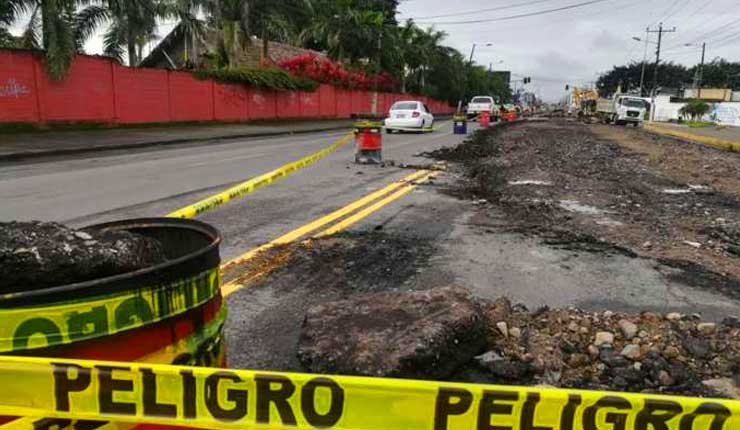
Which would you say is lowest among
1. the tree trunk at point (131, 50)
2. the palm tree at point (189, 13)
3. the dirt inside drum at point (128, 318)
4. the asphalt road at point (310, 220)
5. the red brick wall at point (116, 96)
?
the asphalt road at point (310, 220)

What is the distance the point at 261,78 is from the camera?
3438 centimetres

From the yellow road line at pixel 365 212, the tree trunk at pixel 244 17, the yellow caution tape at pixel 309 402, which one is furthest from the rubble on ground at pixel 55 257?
the tree trunk at pixel 244 17

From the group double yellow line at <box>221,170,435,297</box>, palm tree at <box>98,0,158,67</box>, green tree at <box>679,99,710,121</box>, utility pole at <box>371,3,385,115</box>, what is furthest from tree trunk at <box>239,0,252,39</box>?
green tree at <box>679,99,710,121</box>

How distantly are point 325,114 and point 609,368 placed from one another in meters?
42.1

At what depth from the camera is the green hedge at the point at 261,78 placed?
31306 millimetres

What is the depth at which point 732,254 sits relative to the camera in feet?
19.7

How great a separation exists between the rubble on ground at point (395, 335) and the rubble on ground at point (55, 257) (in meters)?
1.26

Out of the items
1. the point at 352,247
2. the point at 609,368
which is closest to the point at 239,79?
the point at 352,247

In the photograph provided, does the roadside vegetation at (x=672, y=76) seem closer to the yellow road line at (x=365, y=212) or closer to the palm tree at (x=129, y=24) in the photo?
the palm tree at (x=129, y=24)

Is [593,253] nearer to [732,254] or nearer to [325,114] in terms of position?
[732,254]

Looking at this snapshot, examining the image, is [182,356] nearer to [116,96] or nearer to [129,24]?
[116,96]

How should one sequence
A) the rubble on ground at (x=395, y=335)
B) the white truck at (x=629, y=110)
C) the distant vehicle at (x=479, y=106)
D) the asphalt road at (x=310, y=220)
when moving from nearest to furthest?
1. the rubble on ground at (x=395, y=335)
2. the asphalt road at (x=310, y=220)
3. the distant vehicle at (x=479, y=106)
4. the white truck at (x=629, y=110)

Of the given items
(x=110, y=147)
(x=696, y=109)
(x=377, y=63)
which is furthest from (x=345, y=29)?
(x=696, y=109)

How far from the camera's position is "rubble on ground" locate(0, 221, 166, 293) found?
1.92 metres
